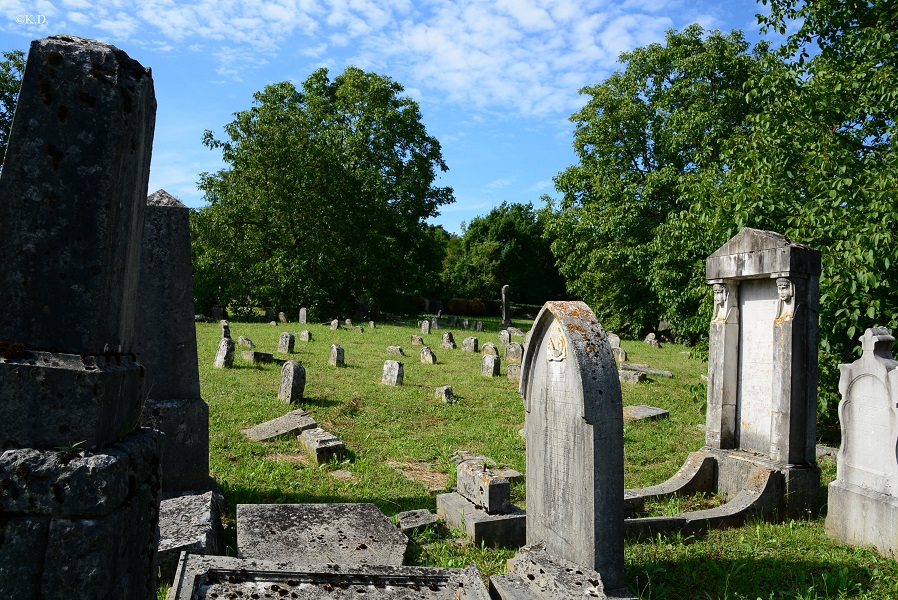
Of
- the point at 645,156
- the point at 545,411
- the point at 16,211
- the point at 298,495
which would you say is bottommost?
the point at 298,495

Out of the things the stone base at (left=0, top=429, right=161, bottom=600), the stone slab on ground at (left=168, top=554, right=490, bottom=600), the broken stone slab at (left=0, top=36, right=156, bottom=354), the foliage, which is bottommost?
the stone slab on ground at (left=168, top=554, right=490, bottom=600)

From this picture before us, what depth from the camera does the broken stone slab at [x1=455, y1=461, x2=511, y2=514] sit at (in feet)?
19.0

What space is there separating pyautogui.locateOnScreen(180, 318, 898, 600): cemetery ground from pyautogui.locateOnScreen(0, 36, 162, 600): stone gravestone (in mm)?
3633

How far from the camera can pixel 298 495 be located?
6.54 m

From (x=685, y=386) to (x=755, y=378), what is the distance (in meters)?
7.73

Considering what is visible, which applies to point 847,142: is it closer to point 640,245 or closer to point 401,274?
point 640,245

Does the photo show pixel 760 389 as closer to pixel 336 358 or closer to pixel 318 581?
pixel 318 581

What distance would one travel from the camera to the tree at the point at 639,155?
23.2 m

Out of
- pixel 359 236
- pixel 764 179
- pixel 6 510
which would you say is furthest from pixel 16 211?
pixel 359 236

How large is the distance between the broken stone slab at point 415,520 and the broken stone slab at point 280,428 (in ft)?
10.4

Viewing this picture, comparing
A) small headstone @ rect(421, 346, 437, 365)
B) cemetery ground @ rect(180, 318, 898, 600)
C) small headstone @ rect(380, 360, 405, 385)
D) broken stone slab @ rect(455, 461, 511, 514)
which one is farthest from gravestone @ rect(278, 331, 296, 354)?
broken stone slab @ rect(455, 461, 511, 514)

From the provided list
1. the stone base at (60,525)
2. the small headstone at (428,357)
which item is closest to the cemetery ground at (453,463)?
the small headstone at (428,357)

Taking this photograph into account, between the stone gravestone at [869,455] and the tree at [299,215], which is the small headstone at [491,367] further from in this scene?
the tree at [299,215]

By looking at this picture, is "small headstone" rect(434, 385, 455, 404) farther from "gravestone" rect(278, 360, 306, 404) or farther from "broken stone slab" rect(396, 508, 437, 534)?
"broken stone slab" rect(396, 508, 437, 534)
